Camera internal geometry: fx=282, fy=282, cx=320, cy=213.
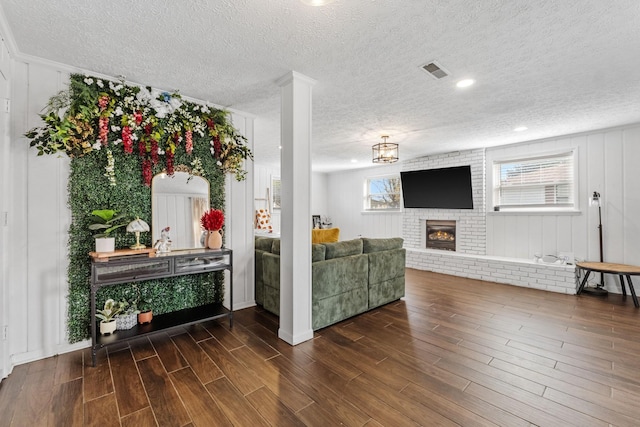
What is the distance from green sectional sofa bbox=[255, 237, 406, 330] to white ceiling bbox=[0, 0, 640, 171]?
178 cm

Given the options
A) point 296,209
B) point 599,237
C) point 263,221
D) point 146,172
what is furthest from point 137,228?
point 599,237

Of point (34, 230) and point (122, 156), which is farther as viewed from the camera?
point (122, 156)

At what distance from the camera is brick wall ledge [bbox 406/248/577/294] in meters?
4.45

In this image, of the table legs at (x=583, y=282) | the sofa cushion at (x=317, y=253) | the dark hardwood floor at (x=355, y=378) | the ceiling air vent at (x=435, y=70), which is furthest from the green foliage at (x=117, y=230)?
the table legs at (x=583, y=282)

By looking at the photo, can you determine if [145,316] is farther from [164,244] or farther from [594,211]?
[594,211]

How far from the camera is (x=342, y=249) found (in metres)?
3.42

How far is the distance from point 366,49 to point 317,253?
6.61 feet

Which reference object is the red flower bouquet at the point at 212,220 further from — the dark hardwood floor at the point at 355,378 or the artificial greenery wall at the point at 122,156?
the dark hardwood floor at the point at 355,378

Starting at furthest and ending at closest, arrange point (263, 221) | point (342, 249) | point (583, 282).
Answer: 1. point (263, 221)
2. point (583, 282)
3. point (342, 249)

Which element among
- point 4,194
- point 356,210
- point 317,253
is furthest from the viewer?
point 356,210

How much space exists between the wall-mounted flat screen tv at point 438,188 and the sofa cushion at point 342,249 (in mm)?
3274

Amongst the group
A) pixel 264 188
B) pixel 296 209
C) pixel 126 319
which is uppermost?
pixel 264 188

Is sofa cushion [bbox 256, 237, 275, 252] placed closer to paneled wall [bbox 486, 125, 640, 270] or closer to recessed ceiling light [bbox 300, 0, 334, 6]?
recessed ceiling light [bbox 300, 0, 334, 6]

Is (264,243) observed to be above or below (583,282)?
above
